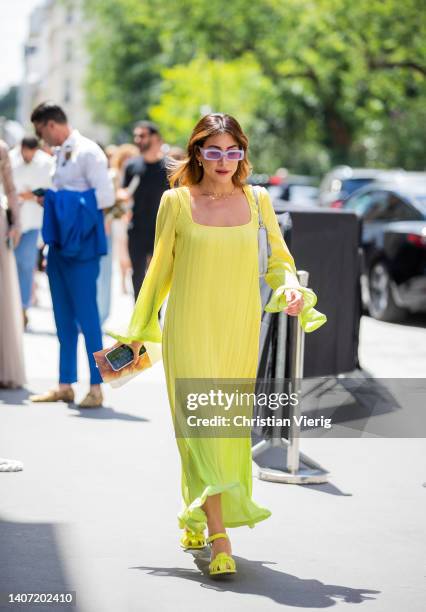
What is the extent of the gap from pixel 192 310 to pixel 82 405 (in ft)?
13.7

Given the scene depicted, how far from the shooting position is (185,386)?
543 centimetres

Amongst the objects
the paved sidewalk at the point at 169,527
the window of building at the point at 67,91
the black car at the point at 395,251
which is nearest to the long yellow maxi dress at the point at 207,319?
the paved sidewalk at the point at 169,527

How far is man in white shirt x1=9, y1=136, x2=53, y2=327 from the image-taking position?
12.8 m

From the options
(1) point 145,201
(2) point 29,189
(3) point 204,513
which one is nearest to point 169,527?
(3) point 204,513

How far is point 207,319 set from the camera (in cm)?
543

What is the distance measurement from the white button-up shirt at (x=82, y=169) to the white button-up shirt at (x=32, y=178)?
123 inches

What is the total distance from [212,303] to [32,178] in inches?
302

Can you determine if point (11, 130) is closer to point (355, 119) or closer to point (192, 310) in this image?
point (192, 310)

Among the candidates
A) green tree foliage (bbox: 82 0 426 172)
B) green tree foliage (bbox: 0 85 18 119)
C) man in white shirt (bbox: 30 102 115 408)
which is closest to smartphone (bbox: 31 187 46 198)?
man in white shirt (bbox: 30 102 115 408)

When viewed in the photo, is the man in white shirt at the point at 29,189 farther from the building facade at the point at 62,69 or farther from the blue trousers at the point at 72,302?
the building facade at the point at 62,69

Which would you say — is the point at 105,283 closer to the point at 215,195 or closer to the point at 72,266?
A: the point at 72,266

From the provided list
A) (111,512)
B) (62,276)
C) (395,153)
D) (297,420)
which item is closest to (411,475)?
(297,420)

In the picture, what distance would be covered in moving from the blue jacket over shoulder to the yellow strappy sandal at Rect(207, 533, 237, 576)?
14.5 ft

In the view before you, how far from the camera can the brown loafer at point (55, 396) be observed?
9.62 m
